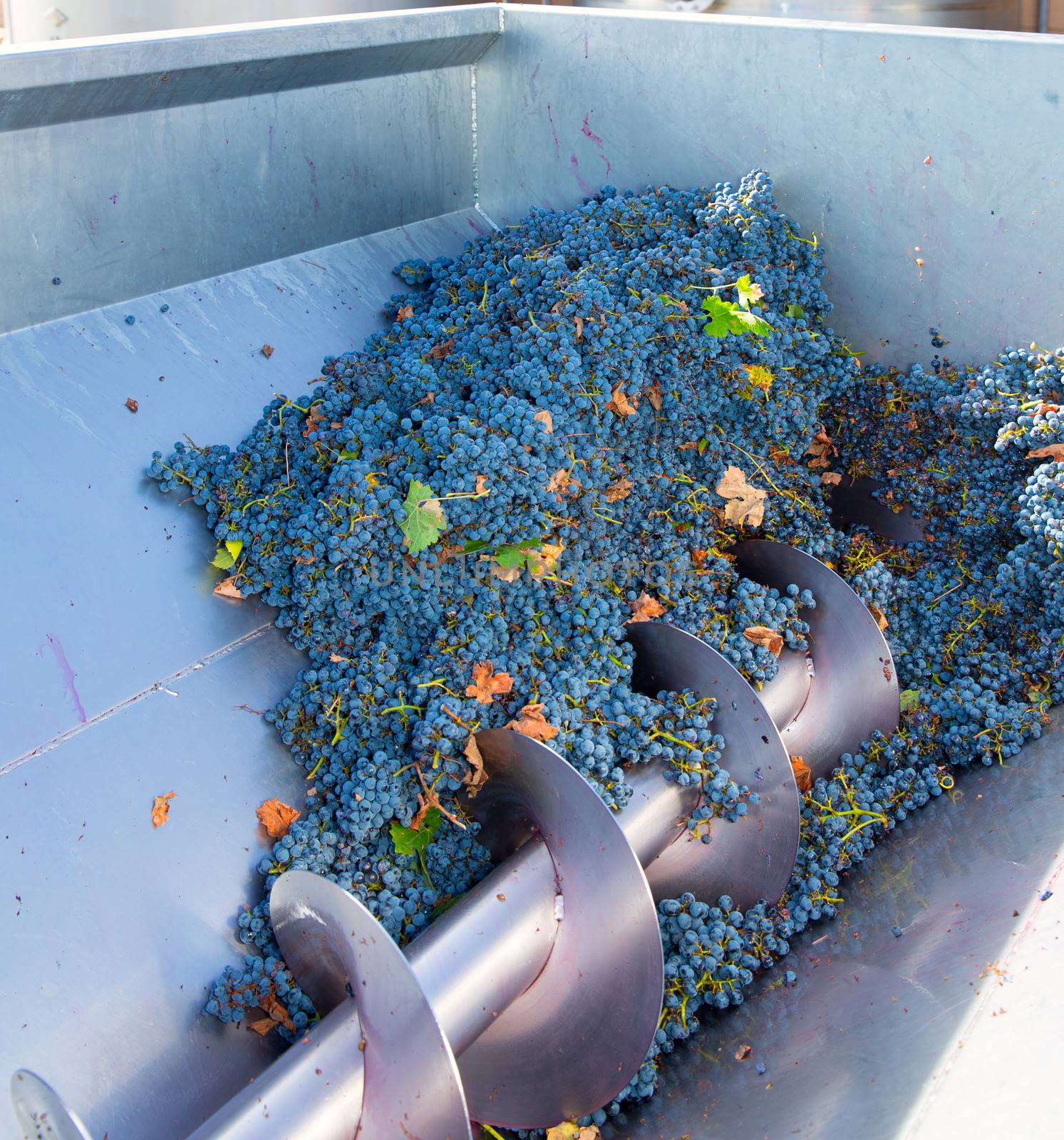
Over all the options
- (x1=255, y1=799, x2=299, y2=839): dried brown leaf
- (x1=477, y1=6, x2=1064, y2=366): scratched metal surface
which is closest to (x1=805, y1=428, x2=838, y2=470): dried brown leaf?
(x1=477, y1=6, x2=1064, y2=366): scratched metal surface

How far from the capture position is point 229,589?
154 cm

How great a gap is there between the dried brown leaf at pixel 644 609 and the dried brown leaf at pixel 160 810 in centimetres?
77

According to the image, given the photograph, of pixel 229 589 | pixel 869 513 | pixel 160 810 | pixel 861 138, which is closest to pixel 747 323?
pixel 861 138

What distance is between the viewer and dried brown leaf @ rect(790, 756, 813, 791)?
173cm

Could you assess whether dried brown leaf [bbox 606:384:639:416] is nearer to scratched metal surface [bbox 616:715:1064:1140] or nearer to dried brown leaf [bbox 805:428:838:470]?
dried brown leaf [bbox 805:428:838:470]

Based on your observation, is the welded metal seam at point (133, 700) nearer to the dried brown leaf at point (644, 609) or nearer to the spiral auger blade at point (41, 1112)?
the spiral auger blade at point (41, 1112)

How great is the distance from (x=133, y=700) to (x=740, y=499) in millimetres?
1123

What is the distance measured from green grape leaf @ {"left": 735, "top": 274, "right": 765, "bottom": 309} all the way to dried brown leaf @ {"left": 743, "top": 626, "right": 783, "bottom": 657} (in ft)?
1.99

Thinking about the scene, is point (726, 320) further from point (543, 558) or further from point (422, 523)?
point (422, 523)

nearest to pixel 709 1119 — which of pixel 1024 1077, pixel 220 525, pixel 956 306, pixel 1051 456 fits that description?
pixel 1024 1077

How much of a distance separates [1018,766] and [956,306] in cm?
89

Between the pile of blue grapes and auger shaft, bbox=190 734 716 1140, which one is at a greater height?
the pile of blue grapes

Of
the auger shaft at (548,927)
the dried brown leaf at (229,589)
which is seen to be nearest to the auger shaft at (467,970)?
the auger shaft at (548,927)

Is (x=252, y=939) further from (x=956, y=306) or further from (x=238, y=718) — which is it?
(x=956, y=306)
